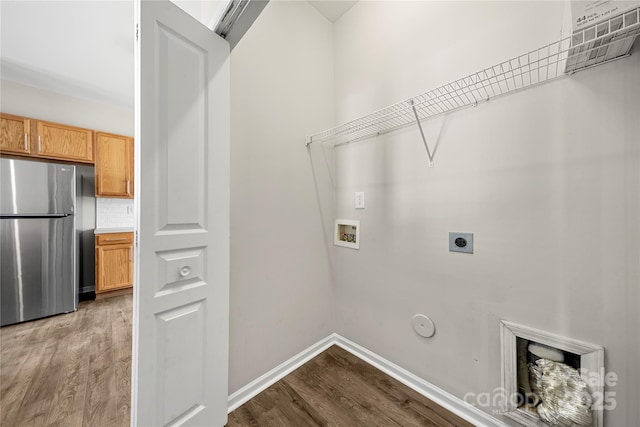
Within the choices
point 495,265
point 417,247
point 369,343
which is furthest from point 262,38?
point 369,343

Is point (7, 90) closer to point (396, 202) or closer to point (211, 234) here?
point (211, 234)

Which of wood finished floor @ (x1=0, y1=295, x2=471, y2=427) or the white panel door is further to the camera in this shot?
wood finished floor @ (x1=0, y1=295, x2=471, y2=427)

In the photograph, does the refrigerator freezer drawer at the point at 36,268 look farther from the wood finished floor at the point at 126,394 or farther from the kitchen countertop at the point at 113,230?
the wood finished floor at the point at 126,394

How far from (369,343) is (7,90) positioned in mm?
4852

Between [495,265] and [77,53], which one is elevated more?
[77,53]

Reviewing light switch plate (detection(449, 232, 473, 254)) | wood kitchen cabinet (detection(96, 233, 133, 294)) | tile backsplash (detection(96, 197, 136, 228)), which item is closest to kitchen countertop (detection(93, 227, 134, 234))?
wood kitchen cabinet (detection(96, 233, 133, 294))

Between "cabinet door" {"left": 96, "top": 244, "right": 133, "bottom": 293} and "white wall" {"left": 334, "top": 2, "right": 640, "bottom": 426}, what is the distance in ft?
11.0

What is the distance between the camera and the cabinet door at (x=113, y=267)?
3.06m

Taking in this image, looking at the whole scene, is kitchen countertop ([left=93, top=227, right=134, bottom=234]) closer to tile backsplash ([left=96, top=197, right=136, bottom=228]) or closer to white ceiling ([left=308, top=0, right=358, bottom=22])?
tile backsplash ([left=96, top=197, right=136, bottom=228])

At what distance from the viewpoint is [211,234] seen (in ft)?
3.61

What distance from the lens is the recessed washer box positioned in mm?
1762

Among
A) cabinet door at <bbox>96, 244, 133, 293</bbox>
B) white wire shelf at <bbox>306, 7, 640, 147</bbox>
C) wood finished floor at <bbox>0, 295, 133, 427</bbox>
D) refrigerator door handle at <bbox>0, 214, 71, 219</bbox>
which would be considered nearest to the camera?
white wire shelf at <bbox>306, 7, 640, 147</bbox>

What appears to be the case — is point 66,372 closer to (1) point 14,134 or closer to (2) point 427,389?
(2) point 427,389

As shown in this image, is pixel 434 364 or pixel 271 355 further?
pixel 271 355
